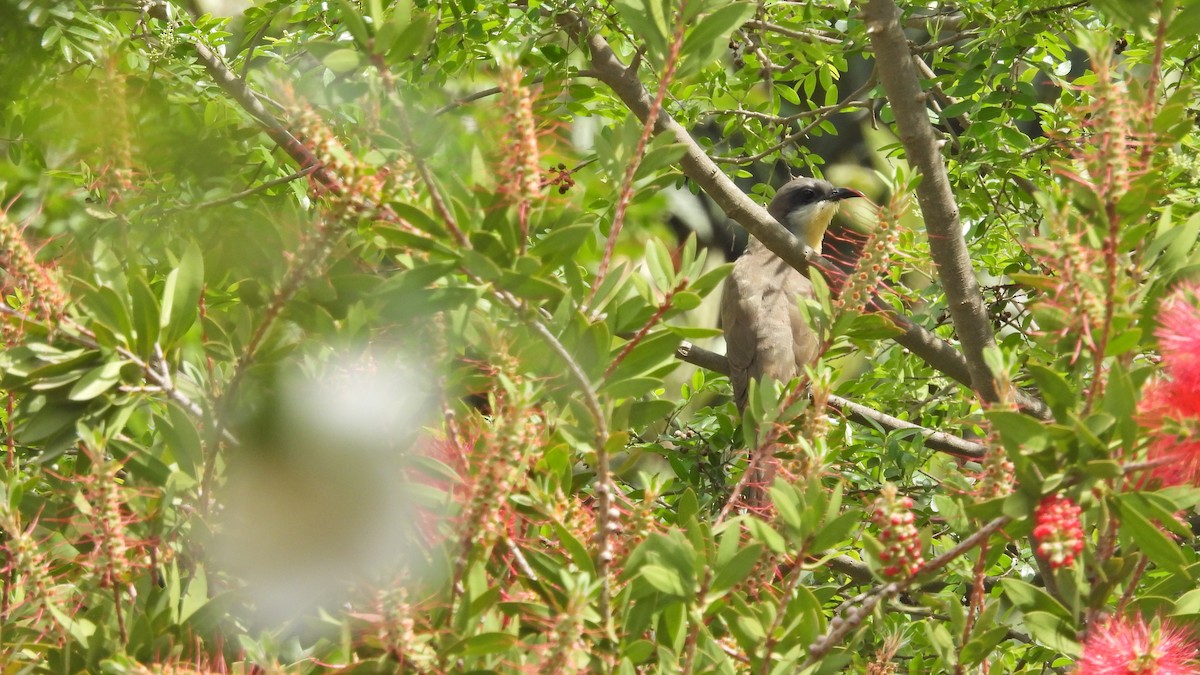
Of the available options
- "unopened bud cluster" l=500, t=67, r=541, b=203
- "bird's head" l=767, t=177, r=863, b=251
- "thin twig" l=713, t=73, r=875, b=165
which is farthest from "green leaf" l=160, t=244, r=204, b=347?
"bird's head" l=767, t=177, r=863, b=251

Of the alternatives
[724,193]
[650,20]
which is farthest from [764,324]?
[650,20]

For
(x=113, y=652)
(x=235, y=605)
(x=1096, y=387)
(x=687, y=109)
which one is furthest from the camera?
(x=687, y=109)

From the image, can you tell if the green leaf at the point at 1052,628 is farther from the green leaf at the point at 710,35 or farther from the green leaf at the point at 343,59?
the green leaf at the point at 343,59

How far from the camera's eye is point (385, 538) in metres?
1.59

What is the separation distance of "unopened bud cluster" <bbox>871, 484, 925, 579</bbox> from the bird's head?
500 cm

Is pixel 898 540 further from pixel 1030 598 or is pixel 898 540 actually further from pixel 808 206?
pixel 808 206

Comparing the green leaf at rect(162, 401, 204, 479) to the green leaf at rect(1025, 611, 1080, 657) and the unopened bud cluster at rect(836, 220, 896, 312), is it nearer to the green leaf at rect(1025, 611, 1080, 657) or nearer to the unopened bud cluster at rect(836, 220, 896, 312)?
the unopened bud cluster at rect(836, 220, 896, 312)

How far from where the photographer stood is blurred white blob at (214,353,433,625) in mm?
1614

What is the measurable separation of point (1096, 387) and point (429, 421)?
95 cm

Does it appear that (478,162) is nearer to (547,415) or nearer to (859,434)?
(547,415)

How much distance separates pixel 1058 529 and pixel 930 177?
220cm

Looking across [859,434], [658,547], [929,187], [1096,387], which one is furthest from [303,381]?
[859,434]

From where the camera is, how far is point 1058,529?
1.34m

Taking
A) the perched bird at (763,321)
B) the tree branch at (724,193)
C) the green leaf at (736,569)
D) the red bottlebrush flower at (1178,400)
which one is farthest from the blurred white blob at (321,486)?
the perched bird at (763,321)
